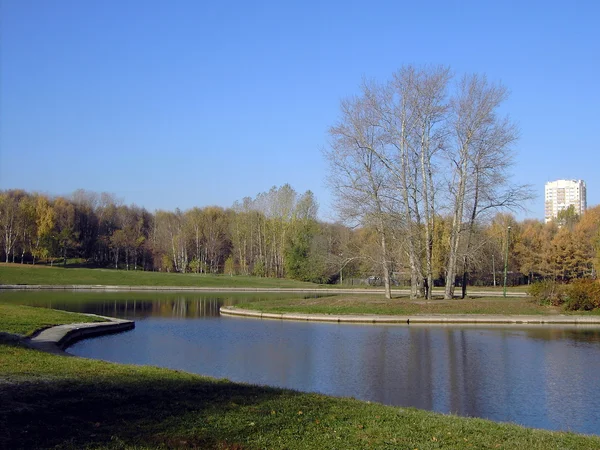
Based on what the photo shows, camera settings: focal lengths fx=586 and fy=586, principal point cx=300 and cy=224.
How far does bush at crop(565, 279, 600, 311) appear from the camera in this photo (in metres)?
31.6

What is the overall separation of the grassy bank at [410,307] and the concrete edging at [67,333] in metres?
9.31

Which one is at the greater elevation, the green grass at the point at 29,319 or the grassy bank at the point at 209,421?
the green grass at the point at 29,319

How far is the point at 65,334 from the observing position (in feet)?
67.9

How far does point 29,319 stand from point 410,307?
18993 millimetres

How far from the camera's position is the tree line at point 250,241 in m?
69.2

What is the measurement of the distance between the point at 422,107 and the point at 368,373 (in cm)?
2315

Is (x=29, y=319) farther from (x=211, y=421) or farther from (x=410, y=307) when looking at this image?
(x=410, y=307)

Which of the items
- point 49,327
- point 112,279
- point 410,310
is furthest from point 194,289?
point 49,327

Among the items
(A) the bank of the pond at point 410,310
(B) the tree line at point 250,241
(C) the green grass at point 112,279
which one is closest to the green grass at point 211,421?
(A) the bank of the pond at point 410,310

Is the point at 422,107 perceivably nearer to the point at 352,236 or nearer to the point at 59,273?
the point at 352,236

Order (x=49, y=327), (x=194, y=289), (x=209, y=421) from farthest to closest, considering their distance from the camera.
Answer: (x=194, y=289) → (x=49, y=327) → (x=209, y=421)

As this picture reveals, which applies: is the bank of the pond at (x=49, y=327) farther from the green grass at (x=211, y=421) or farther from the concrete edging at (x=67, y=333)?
the green grass at (x=211, y=421)

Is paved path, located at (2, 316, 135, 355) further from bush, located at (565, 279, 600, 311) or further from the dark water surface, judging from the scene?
bush, located at (565, 279, 600, 311)

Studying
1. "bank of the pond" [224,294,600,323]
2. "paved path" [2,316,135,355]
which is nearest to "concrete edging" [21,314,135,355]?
"paved path" [2,316,135,355]
